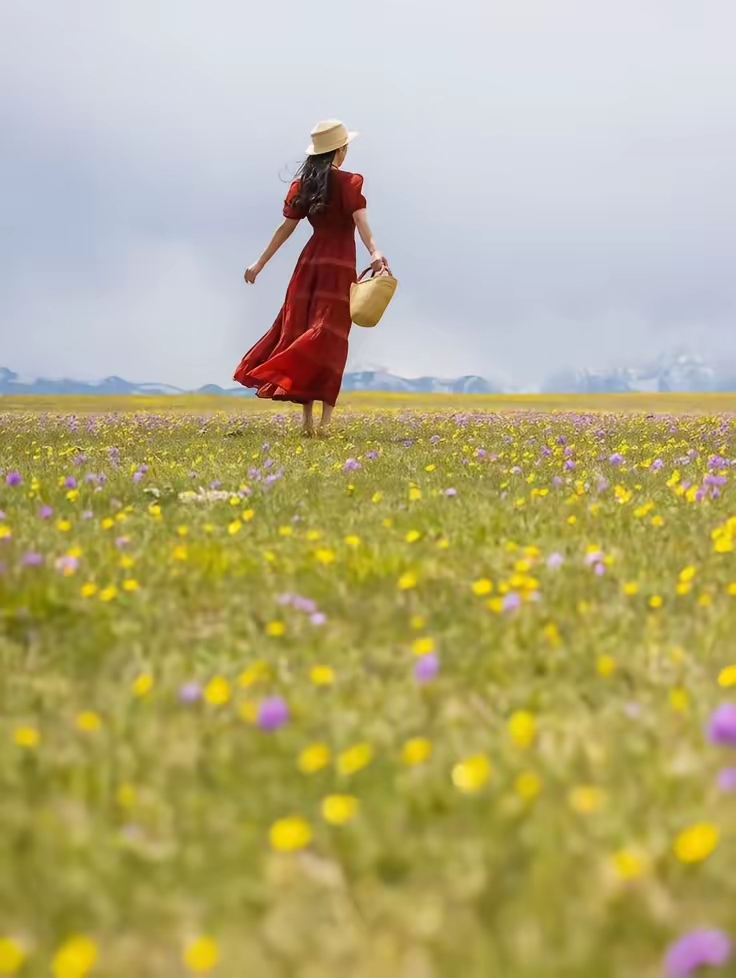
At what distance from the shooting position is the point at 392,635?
413cm

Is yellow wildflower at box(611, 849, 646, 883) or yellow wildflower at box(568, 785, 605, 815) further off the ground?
yellow wildflower at box(568, 785, 605, 815)

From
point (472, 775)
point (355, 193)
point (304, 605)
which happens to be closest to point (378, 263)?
point (355, 193)

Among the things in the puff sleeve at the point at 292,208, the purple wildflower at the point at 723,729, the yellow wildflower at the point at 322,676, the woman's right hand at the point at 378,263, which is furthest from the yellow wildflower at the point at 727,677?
the puff sleeve at the point at 292,208

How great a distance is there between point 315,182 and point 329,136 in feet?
2.32

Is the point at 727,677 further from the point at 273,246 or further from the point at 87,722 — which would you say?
the point at 273,246

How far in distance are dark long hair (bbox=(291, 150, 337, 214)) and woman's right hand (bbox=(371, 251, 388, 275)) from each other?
124 centimetres

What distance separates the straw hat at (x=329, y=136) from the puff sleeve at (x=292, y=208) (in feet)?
2.38

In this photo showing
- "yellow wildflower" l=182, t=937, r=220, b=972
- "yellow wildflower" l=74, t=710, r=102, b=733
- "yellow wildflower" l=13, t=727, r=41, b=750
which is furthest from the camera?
"yellow wildflower" l=74, t=710, r=102, b=733

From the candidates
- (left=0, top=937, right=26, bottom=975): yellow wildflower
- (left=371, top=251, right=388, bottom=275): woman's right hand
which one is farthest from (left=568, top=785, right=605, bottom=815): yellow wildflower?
(left=371, top=251, right=388, bottom=275): woman's right hand

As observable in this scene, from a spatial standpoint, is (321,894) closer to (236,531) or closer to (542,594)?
(542,594)

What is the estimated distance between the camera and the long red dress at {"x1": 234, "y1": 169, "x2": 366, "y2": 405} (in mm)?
14344

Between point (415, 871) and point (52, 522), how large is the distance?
482 cm

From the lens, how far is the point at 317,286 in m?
14.6

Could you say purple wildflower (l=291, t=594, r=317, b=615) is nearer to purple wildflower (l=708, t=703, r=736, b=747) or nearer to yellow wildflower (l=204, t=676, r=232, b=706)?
yellow wildflower (l=204, t=676, r=232, b=706)
